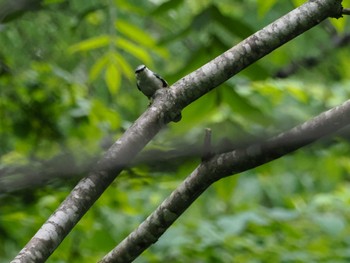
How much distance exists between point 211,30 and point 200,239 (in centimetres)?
68

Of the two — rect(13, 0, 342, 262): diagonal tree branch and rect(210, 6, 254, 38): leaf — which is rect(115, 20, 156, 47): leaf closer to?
rect(210, 6, 254, 38): leaf

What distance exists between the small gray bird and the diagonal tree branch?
0.02 meters

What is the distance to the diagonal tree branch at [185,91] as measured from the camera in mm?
908

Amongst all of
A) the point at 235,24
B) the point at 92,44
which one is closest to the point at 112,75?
the point at 92,44

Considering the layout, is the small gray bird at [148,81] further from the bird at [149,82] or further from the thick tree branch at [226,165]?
the thick tree branch at [226,165]

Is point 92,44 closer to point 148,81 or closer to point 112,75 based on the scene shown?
point 112,75

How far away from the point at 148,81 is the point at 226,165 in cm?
17

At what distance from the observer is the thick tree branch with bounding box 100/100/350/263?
93cm

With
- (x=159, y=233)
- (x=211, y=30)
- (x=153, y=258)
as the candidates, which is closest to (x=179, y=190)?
(x=159, y=233)

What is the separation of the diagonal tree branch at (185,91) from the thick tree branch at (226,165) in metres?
0.10

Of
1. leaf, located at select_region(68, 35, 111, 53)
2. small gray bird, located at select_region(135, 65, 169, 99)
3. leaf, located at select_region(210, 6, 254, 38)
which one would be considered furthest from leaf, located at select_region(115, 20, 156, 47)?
small gray bird, located at select_region(135, 65, 169, 99)

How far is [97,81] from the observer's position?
2.36m

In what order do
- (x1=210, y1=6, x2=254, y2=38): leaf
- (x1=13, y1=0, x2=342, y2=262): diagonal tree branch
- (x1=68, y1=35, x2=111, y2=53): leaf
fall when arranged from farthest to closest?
(x1=68, y1=35, x2=111, y2=53): leaf, (x1=210, y1=6, x2=254, y2=38): leaf, (x1=13, y1=0, x2=342, y2=262): diagonal tree branch

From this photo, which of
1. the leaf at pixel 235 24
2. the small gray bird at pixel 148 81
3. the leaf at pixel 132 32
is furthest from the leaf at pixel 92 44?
the small gray bird at pixel 148 81
